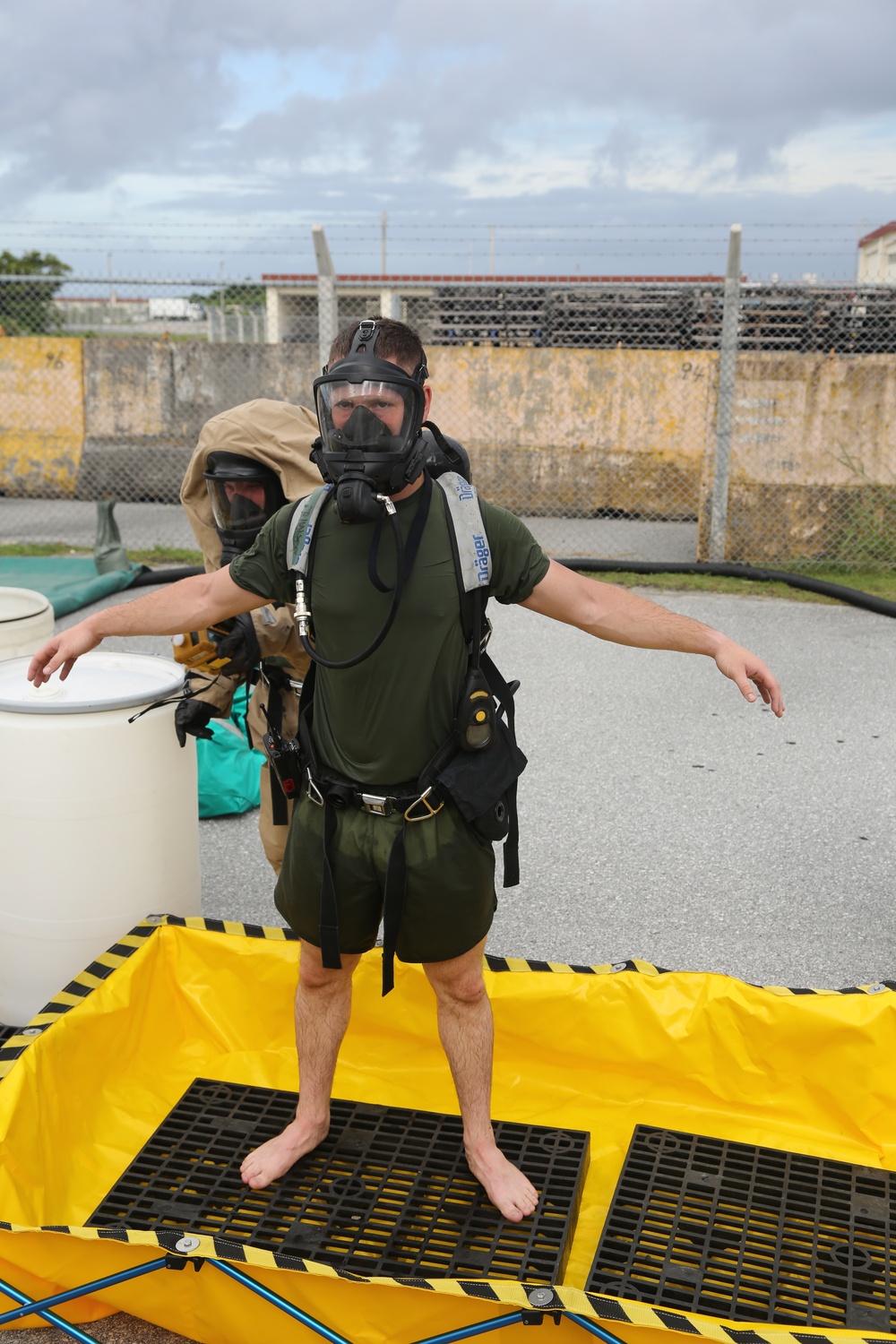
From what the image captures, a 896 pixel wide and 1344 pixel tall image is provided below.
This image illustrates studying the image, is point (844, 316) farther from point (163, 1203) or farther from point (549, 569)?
point (163, 1203)

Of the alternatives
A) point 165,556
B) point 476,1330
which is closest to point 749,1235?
point 476,1330

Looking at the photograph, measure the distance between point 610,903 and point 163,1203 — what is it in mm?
1915

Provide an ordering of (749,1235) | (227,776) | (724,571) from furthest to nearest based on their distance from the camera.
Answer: (724,571) < (227,776) < (749,1235)

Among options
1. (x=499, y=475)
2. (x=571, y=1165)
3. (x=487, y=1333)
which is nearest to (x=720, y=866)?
(x=571, y=1165)

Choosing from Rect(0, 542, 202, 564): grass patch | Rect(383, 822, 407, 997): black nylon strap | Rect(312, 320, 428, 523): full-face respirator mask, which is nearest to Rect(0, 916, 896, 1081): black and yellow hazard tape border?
Rect(383, 822, 407, 997): black nylon strap

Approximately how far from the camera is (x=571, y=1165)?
271 cm

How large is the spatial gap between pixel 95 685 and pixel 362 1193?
1537 millimetres

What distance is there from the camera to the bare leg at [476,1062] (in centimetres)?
252

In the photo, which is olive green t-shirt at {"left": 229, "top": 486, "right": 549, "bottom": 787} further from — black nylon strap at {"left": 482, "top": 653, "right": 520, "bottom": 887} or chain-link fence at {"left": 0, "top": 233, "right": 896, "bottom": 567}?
chain-link fence at {"left": 0, "top": 233, "right": 896, "bottom": 567}

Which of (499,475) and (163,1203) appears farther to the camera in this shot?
(499,475)

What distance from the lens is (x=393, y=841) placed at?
2354mm

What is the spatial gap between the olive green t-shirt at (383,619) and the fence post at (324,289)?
677 centimetres

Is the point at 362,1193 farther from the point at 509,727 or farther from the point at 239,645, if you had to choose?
the point at 239,645

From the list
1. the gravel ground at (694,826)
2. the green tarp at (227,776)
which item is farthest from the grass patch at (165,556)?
the green tarp at (227,776)
